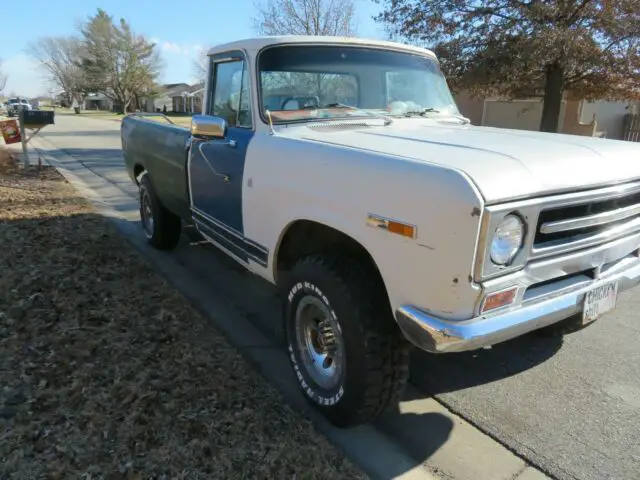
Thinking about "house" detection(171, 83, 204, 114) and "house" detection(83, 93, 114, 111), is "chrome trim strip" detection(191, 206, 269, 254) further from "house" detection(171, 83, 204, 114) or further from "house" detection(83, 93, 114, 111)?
"house" detection(83, 93, 114, 111)

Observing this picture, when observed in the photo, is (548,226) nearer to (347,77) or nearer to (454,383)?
(454,383)

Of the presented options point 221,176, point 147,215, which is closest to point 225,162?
point 221,176

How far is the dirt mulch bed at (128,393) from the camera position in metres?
2.29

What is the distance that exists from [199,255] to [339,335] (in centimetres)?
337

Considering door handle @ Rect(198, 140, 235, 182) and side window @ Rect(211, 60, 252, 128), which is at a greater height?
side window @ Rect(211, 60, 252, 128)

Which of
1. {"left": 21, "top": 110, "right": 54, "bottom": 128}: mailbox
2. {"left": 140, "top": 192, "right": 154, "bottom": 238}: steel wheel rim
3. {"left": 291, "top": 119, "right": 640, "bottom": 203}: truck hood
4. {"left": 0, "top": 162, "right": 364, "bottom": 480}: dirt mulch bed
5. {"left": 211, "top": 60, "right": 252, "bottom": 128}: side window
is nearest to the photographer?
{"left": 291, "top": 119, "right": 640, "bottom": 203}: truck hood

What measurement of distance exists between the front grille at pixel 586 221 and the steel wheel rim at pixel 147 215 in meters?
4.37

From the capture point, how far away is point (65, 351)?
3178mm

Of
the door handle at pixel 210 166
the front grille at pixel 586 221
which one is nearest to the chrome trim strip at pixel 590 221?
the front grille at pixel 586 221

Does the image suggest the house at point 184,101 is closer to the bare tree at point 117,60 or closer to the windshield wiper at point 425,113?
the bare tree at point 117,60

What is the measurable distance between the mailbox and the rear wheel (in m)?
6.52

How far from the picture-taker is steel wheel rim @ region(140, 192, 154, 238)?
218 inches

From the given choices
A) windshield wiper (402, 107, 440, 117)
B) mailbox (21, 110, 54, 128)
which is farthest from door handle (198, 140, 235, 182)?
mailbox (21, 110, 54, 128)

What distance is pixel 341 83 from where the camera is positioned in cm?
340
